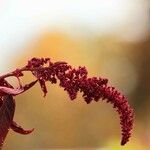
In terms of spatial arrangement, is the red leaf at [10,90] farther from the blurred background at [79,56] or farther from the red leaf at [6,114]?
the blurred background at [79,56]

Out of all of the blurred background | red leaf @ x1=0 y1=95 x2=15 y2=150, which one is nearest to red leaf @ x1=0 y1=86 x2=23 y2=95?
red leaf @ x1=0 y1=95 x2=15 y2=150

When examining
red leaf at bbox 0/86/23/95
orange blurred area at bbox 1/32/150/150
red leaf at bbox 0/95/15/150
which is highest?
orange blurred area at bbox 1/32/150/150

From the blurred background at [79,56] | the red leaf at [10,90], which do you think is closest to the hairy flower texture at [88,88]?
the red leaf at [10,90]

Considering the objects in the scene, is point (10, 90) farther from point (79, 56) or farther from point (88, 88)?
point (79, 56)

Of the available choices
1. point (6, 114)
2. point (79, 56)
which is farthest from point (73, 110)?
point (6, 114)

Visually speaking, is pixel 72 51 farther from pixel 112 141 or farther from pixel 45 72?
pixel 45 72

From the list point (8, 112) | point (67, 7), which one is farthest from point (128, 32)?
point (8, 112)

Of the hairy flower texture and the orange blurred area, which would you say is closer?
the hairy flower texture

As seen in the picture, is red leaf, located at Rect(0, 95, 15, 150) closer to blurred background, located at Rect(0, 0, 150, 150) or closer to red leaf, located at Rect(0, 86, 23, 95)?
red leaf, located at Rect(0, 86, 23, 95)
